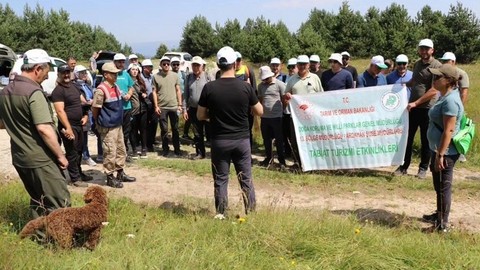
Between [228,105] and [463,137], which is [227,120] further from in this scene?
[463,137]

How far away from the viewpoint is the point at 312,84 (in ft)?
24.2

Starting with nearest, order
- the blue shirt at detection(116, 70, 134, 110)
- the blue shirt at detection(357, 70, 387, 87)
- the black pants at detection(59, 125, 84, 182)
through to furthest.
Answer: the black pants at detection(59, 125, 84, 182) → the blue shirt at detection(116, 70, 134, 110) → the blue shirt at detection(357, 70, 387, 87)

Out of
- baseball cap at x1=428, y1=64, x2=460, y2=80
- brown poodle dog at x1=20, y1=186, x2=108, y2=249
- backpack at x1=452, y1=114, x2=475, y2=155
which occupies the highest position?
baseball cap at x1=428, y1=64, x2=460, y2=80

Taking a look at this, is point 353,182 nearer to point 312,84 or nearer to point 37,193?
point 312,84

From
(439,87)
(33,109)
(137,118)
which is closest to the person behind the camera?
(33,109)

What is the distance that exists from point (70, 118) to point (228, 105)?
3039mm

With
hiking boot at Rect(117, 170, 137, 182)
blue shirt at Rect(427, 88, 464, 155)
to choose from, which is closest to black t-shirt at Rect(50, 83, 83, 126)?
hiking boot at Rect(117, 170, 137, 182)

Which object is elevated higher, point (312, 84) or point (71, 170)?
point (312, 84)

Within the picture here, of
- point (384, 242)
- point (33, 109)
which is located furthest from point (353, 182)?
point (33, 109)

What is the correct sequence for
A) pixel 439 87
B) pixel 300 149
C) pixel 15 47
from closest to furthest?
pixel 439 87 < pixel 300 149 < pixel 15 47

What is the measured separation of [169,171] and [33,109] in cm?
404

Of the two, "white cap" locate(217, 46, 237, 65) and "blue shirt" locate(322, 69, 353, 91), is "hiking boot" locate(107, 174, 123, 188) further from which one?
"blue shirt" locate(322, 69, 353, 91)

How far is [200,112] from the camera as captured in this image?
4.65 m

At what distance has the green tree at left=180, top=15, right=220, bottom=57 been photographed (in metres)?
54.6
